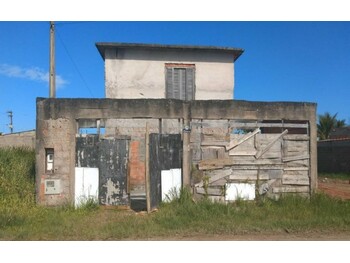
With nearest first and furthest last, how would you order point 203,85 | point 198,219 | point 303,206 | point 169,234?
1. point 169,234
2. point 198,219
3. point 303,206
4. point 203,85

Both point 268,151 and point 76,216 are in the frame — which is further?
point 268,151

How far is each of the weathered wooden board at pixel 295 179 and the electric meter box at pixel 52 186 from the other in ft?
21.0

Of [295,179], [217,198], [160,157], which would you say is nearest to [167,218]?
[160,157]

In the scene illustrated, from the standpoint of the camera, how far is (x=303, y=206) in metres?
7.52

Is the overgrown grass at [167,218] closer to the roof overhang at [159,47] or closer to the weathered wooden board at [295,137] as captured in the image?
the weathered wooden board at [295,137]

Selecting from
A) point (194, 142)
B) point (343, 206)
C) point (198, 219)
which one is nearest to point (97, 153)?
point (194, 142)

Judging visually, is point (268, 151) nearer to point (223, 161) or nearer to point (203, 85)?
point (223, 161)

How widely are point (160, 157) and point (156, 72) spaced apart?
5202 mm

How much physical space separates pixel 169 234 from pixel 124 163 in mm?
2843

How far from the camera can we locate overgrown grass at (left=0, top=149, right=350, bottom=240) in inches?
225

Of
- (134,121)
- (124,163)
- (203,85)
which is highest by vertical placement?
(203,85)

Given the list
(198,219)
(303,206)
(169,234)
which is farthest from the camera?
(303,206)

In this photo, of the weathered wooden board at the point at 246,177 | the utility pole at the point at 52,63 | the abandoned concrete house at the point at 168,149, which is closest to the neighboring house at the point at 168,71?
the utility pole at the point at 52,63

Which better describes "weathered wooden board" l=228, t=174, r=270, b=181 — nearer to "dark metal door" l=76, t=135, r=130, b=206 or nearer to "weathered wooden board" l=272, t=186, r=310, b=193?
"weathered wooden board" l=272, t=186, r=310, b=193
